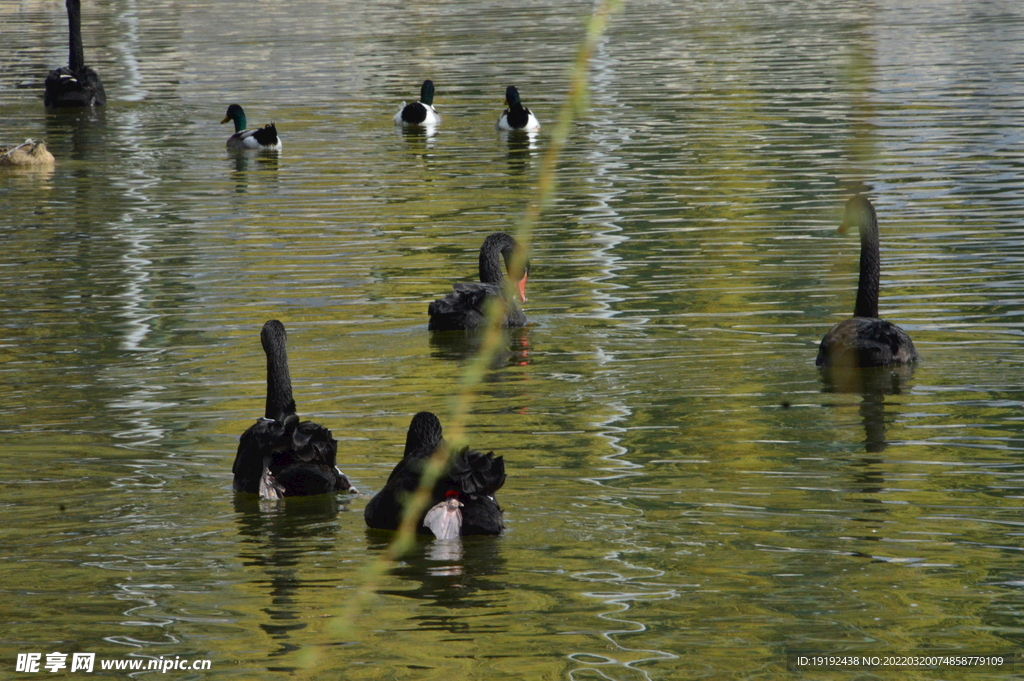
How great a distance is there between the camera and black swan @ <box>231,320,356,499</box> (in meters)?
10.2

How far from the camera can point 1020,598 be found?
837 cm

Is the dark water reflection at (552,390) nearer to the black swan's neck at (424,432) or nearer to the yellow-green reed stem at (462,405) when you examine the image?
the yellow-green reed stem at (462,405)

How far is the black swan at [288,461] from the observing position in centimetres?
1016

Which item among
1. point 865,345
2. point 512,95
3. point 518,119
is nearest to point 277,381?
point 865,345

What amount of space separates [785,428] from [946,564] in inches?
121

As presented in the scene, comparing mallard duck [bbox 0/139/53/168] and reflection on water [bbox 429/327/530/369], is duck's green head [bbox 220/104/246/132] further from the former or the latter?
reflection on water [bbox 429/327/530/369]

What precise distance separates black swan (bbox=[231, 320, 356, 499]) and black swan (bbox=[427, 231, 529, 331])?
16.0 feet

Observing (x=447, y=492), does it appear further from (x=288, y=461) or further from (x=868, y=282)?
(x=868, y=282)

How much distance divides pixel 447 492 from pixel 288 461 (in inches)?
60.1

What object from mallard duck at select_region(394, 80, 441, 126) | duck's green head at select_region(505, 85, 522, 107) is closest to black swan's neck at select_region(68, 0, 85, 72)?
mallard duck at select_region(394, 80, 441, 126)

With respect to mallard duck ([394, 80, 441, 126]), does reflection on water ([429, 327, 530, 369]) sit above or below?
below

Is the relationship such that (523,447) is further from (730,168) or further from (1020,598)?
(730,168)

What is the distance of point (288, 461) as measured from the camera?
1023cm

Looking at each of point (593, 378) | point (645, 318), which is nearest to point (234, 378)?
point (593, 378)
